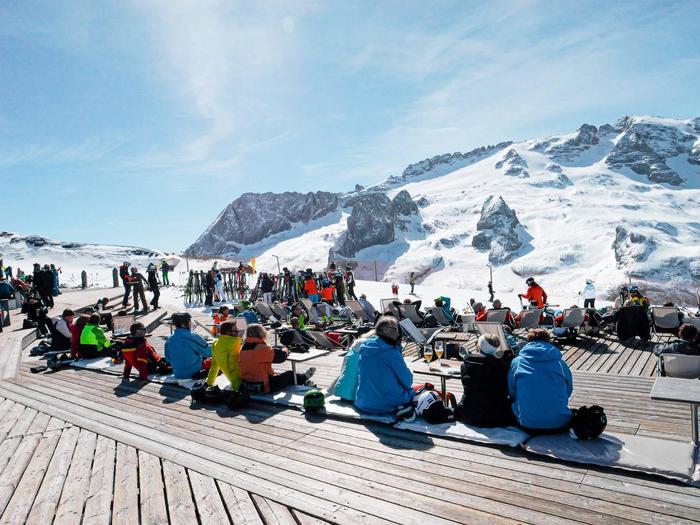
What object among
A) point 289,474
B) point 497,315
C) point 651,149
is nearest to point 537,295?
point 497,315

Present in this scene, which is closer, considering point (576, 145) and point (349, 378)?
point (349, 378)

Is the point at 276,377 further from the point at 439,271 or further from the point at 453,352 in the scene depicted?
the point at 439,271

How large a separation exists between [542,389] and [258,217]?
14375 cm

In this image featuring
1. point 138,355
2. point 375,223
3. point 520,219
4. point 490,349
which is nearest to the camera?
point 490,349

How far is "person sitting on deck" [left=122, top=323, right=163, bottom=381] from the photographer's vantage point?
711cm

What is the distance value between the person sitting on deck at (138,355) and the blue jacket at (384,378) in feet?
13.0

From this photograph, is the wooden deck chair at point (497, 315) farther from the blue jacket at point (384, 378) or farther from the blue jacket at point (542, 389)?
the blue jacket at point (542, 389)

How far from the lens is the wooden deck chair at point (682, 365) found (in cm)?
523

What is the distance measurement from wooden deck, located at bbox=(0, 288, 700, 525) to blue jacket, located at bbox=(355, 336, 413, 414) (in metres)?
0.30

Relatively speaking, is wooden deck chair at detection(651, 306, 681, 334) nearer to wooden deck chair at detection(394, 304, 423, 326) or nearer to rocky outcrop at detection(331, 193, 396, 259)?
wooden deck chair at detection(394, 304, 423, 326)

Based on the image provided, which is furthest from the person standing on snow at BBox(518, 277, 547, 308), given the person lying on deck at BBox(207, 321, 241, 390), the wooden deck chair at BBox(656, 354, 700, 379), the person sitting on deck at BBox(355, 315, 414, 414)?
the person lying on deck at BBox(207, 321, 241, 390)

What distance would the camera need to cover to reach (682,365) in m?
5.28

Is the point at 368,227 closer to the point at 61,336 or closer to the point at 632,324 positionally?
the point at 632,324

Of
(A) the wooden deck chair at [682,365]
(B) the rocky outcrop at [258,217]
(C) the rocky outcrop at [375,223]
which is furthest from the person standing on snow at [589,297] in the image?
(B) the rocky outcrop at [258,217]
